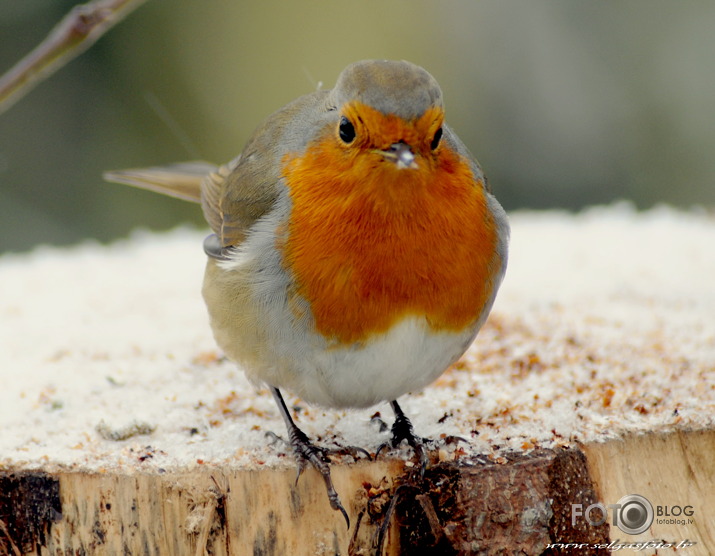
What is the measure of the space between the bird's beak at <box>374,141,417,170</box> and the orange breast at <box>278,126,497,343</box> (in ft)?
0.29

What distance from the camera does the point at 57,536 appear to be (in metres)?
2.51

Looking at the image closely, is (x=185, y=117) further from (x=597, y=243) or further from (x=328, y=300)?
(x=328, y=300)

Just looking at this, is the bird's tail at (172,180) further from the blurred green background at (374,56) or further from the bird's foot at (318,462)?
the blurred green background at (374,56)

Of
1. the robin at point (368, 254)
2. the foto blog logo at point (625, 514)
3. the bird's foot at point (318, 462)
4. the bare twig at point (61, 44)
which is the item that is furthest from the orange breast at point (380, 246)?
the bare twig at point (61, 44)

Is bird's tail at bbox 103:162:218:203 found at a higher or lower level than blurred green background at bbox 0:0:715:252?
lower

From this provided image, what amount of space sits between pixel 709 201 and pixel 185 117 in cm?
464

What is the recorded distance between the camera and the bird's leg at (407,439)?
2545 millimetres

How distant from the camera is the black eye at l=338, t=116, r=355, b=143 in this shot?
2455 mm

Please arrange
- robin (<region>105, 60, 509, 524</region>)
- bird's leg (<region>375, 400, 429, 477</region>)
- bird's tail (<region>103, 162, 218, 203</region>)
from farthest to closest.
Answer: bird's tail (<region>103, 162, 218, 203</region>)
bird's leg (<region>375, 400, 429, 477</region>)
robin (<region>105, 60, 509, 524</region>)

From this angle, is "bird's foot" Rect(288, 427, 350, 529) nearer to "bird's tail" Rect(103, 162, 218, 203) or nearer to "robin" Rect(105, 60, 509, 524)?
"robin" Rect(105, 60, 509, 524)

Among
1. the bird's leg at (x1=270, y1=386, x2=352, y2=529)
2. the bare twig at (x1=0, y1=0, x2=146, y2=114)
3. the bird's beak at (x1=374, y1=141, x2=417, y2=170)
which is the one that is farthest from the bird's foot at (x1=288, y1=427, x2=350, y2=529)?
the bare twig at (x1=0, y1=0, x2=146, y2=114)

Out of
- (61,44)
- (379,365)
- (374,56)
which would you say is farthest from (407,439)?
(374,56)

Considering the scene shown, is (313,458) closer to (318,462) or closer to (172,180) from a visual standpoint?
(318,462)

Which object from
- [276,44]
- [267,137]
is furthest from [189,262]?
[276,44]
